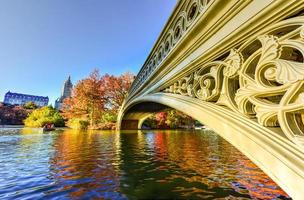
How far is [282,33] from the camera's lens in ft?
5.67

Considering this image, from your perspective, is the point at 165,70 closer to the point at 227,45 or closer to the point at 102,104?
the point at 227,45

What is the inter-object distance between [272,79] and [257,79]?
5.5 inches

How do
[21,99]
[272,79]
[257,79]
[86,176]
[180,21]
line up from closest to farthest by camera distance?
[272,79], [257,79], [180,21], [86,176], [21,99]

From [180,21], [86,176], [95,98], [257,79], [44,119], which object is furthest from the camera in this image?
[44,119]

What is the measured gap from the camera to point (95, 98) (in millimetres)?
28203

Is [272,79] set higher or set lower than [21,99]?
lower

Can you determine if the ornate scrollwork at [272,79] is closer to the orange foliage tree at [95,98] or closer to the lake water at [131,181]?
the lake water at [131,181]

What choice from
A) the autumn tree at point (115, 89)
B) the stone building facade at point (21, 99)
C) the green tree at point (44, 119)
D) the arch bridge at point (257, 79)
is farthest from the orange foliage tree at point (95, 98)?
the stone building facade at point (21, 99)

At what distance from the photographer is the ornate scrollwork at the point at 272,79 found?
1459 mm

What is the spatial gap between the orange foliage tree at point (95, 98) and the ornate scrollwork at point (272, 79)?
27129 mm

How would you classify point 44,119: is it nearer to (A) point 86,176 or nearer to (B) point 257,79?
(A) point 86,176

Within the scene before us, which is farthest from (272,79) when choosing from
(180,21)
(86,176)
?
(86,176)

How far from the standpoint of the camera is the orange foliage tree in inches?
1096

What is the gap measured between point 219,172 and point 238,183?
3.15 feet
